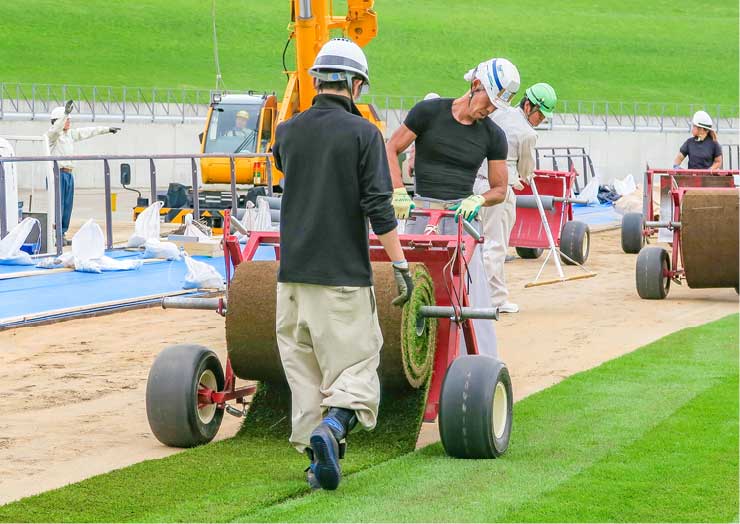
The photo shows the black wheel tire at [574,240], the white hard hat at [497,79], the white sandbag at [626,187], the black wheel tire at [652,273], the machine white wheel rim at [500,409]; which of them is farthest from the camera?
the white sandbag at [626,187]

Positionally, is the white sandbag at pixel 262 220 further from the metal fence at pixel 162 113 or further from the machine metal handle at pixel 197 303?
the metal fence at pixel 162 113

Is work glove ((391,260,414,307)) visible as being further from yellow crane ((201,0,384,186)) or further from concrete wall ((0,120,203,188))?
concrete wall ((0,120,203,188))

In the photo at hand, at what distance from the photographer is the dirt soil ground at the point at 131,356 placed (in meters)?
7.54

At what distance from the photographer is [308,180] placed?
6.43 m

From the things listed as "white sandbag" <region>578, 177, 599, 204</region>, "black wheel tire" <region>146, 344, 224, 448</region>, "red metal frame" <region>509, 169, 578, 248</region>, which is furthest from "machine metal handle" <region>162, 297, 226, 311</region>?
"white sandbag" <region>578, 177, 599, 204</region>

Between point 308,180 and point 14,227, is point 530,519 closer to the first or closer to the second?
point 308,180

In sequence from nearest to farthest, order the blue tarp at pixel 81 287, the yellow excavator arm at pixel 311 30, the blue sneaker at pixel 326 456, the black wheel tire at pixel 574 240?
the blue sneaker at pixel 326 456, the blue tarp at pixel 81 287, the black wheel tire at pixel 574 240, the yellow excavator arm at pixel 311 30

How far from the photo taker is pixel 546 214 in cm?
1862

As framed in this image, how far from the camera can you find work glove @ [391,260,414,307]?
6.58m

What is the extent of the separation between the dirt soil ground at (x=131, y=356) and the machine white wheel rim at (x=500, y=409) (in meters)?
0.67

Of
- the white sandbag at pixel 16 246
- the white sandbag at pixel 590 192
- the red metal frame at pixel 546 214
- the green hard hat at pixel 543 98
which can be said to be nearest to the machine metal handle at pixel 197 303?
the green hard hat at pixel 543 98

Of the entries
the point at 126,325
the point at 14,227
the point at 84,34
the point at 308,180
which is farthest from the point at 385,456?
the point at 84,34

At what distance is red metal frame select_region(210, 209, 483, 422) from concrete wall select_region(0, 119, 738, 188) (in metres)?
29.7

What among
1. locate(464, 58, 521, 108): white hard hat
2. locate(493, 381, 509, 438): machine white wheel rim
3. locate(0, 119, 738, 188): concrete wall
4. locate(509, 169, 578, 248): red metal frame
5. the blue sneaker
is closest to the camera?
the blue sneaker
